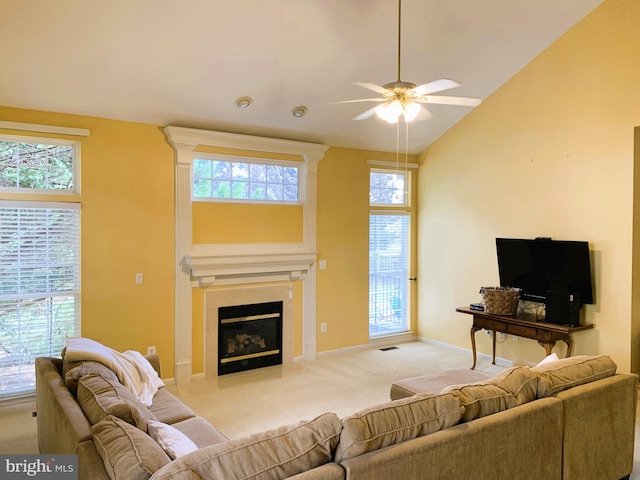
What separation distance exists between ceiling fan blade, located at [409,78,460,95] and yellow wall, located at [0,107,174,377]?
2.79 m

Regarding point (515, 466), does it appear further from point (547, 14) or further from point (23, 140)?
point (23, 140)

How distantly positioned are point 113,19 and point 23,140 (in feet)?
4.93

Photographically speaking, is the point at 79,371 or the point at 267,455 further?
the point at 79,371

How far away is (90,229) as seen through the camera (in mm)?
4301

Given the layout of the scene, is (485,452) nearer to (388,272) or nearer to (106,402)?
(106,402)

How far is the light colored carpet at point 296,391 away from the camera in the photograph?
3777 mm

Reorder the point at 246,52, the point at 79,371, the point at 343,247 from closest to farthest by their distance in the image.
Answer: the point at 79,371
the point at 246,52
the point at 343,247

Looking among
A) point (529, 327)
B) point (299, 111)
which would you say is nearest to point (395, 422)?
point (529, 327)

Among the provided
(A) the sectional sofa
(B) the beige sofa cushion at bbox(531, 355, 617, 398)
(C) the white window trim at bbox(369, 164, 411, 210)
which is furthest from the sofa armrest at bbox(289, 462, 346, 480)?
(C) the white window trim at bbox(369, 164, 411, 210)

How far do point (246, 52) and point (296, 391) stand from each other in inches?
128

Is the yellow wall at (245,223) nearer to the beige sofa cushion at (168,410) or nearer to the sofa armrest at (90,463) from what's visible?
the beige sofa cushion at (168,410)

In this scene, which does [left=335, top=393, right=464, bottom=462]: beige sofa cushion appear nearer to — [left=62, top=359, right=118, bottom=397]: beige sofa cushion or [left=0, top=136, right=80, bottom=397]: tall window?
[left=62, top=359, right=118, bottom=397]: beige sofa cushion

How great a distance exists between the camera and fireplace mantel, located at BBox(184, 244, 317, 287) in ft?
16.0

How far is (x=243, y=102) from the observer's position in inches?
182
